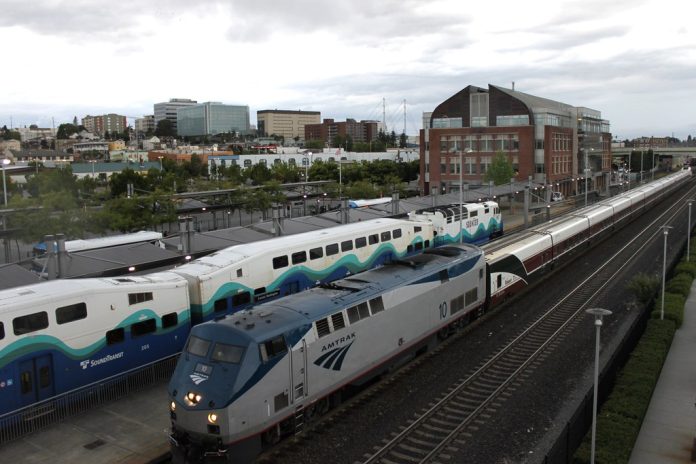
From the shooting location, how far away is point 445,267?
24.2 meters

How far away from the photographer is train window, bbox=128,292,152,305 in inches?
800

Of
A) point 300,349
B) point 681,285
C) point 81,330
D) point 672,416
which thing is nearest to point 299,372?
point 300,349

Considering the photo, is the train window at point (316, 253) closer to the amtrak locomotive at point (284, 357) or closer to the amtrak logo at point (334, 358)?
the amtrak locomotive at point (284, 357)

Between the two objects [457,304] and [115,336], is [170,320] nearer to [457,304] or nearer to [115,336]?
[115,336]

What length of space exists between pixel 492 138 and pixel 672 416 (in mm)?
80106

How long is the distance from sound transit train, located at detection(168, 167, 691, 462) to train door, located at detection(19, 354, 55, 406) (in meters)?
5.17

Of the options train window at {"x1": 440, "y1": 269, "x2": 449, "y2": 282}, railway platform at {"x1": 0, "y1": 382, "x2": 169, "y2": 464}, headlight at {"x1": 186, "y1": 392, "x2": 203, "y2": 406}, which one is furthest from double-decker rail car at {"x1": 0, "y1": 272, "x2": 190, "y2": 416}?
train window at {"x1": 440, "y1": 269, "x2": 449, "y2": 282}

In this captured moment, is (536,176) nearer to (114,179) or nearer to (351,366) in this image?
(114,179)

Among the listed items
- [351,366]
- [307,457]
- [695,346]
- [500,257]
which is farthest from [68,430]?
[695,346]

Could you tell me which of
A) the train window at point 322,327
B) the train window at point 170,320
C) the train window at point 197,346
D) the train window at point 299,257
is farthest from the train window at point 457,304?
the train window at point 197,346

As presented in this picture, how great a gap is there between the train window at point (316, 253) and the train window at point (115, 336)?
10459 mm

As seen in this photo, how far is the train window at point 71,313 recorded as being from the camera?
18.3m

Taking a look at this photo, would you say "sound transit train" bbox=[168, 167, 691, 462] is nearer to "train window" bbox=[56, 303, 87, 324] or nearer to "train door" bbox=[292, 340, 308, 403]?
"train door" bbox=[292, 340, 308, 403]

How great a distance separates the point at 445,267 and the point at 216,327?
1130cm
